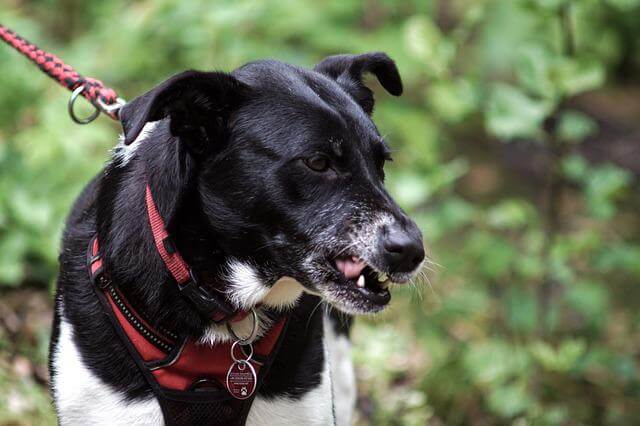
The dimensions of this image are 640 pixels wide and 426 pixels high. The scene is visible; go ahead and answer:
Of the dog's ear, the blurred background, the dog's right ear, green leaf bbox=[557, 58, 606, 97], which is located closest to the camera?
the dog's right ear

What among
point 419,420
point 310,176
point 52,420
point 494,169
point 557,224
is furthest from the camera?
point 494,169

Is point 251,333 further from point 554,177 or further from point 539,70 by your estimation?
point 554,177

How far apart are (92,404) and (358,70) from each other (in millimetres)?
1451

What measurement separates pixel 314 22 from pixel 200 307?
4185mm

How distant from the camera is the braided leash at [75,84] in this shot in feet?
10.6

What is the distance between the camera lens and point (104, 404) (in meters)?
2.69

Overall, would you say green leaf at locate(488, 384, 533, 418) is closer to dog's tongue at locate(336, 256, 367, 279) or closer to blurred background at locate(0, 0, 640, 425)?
blurred background at locate(0, 0, 640, 425)

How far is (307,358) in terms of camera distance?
2.91 metres

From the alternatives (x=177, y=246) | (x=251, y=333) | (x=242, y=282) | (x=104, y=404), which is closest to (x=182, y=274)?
(x=177, y=246)

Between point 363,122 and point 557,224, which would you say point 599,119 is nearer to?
point 557,224

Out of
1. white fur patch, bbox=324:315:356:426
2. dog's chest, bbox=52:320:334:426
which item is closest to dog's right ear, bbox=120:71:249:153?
dog's chest, bbox=52:320:334:426

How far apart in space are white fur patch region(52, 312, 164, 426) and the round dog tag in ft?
0.76

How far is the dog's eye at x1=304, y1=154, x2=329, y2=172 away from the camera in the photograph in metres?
2.63

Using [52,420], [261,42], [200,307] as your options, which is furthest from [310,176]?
[261,42]
